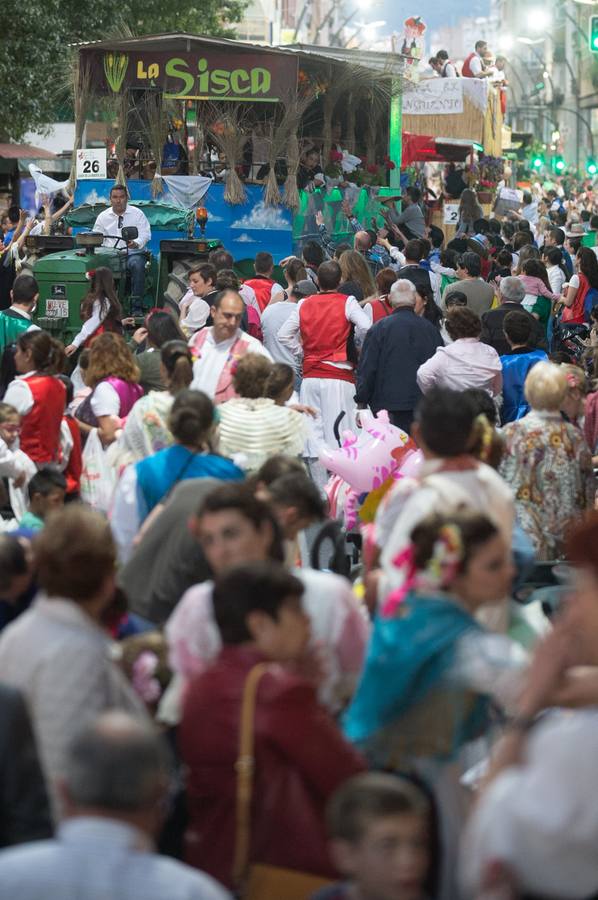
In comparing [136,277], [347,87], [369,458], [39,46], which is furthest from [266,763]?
[39,46]

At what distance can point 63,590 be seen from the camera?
4512mm

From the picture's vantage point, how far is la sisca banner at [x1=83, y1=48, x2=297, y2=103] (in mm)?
22688

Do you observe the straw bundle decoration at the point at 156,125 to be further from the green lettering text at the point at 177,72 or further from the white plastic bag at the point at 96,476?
the white plastic bag at the point at 96,476

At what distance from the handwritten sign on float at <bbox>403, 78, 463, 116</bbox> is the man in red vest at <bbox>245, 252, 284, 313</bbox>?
2045 centimetres

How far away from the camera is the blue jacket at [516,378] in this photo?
36.8 feet

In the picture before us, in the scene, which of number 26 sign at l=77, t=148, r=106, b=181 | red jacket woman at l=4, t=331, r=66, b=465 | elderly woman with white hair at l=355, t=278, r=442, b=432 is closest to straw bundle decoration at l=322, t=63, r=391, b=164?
number 26 sign at l=77, t=148, r=106, b=181

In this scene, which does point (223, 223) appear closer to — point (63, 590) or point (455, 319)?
point (455, 319)

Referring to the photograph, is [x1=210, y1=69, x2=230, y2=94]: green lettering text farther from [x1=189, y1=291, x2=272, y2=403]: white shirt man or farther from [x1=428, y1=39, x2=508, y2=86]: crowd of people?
[x1=428, y1=39, x2=508, y2=86]: crowd of people

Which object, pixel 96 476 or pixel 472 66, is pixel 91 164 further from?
pixel 472 66

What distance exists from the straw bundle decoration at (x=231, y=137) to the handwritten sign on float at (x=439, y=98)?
12.6m

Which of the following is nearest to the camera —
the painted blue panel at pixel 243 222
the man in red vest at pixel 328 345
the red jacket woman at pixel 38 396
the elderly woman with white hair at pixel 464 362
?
the red jacket woman at pixel 38 396

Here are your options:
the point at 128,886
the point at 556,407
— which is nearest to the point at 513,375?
the point at 556,407

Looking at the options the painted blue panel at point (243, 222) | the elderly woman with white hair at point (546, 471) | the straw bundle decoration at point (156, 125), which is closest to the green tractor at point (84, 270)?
the painted blue panel at point (243, 222)

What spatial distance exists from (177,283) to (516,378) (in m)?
6.68
